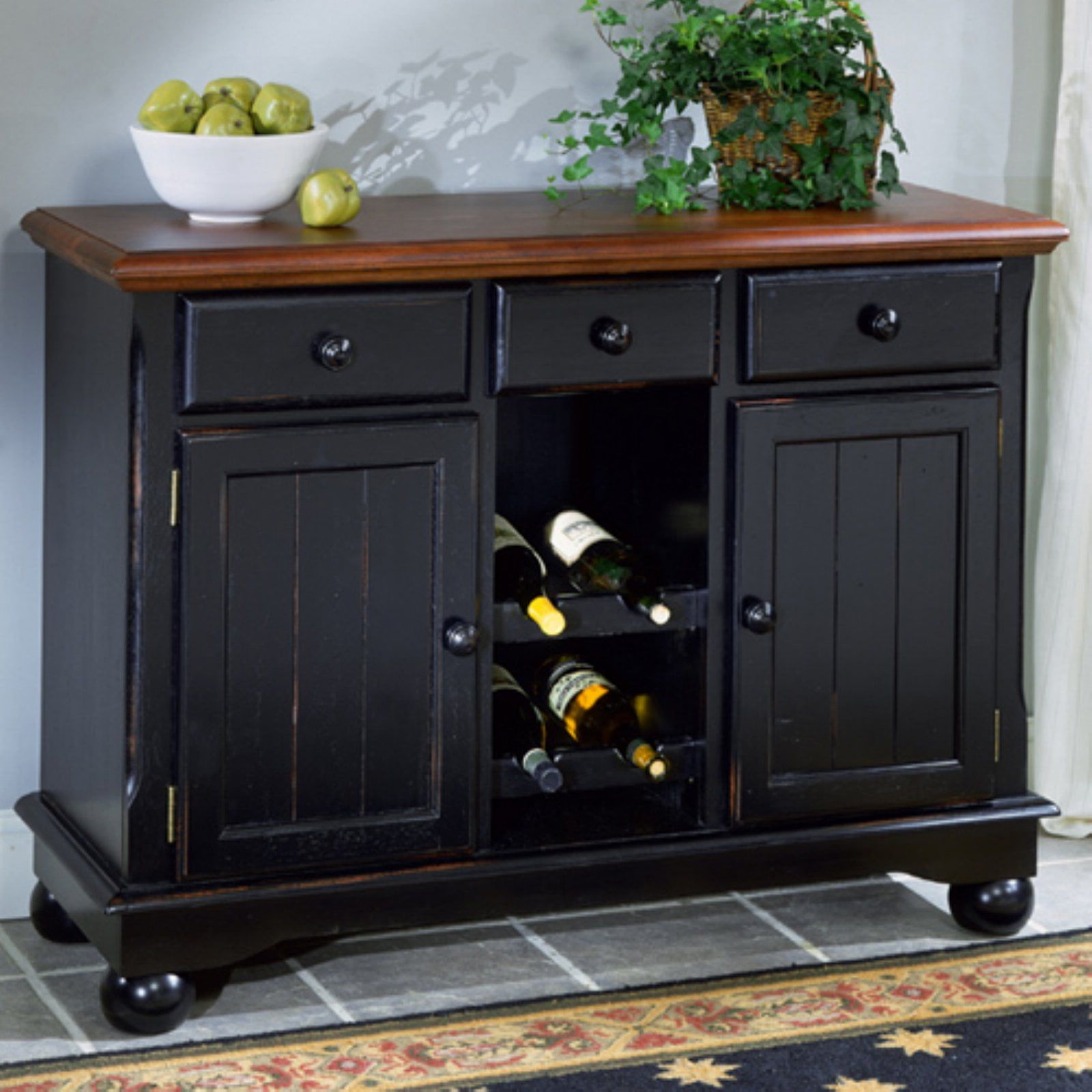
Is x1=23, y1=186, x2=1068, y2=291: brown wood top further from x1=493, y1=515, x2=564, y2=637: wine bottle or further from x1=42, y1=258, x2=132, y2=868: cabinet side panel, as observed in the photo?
x1=493, y1=515, x2=564, y2=637: wine bottle

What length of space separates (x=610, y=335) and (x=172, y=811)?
84cm

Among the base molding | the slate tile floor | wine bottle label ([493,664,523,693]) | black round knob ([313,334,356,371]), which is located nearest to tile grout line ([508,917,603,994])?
the slate tile floor

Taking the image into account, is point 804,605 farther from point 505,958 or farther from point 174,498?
point 174,498

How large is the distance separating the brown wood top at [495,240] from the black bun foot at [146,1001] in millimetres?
901

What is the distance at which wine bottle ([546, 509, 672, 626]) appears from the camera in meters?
3.09

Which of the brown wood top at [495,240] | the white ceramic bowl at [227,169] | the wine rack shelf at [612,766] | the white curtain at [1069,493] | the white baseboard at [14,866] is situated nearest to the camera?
the brown wood top at [495,240]

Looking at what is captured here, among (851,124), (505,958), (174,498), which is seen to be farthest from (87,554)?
(851,124)

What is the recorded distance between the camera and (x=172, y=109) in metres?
2.77

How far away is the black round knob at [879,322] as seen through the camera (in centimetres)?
293

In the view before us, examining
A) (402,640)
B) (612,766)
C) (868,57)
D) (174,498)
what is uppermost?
(868,57)

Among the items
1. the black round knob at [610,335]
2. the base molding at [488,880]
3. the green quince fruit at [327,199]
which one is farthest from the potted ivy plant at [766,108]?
the base molding at [488,880]

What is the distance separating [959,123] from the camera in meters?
3.56

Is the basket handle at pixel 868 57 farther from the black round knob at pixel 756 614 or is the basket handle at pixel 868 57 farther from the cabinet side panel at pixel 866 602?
the black round knob at pixel 756 614

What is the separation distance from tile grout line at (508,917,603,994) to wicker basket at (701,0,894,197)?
117 centimetres
